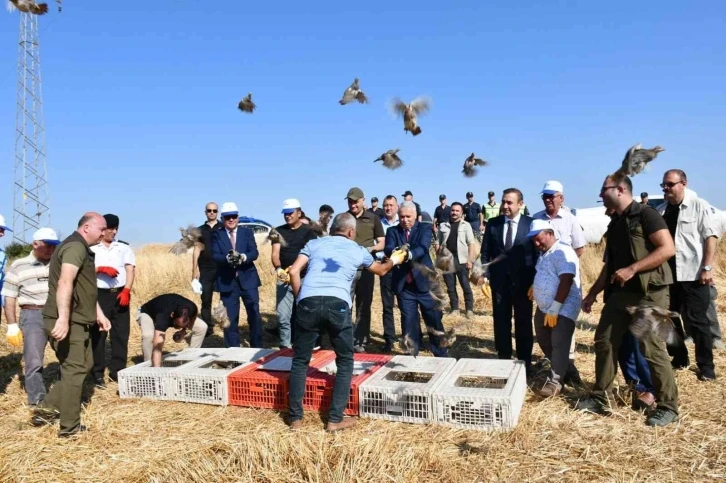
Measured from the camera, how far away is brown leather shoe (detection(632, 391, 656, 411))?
167 inches

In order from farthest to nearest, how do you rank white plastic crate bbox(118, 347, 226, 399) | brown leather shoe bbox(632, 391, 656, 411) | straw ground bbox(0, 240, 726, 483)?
white plastic crate bbox(118, 347, 226, 399) → brown leather shoe bbox(632, 391, 656, 411) → straw ground bbox(0, 240, 726, 483)

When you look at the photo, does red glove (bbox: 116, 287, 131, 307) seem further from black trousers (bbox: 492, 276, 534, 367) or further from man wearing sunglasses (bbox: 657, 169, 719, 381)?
man wearing sunglasses (bbox: 657, 169, 719, 381)

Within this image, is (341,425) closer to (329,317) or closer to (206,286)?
(329,317)

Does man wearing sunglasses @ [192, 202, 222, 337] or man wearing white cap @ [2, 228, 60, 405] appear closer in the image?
man wearing white cap @ [2, 228, 60, 405]

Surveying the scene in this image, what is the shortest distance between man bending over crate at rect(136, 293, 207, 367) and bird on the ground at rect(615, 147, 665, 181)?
442cm

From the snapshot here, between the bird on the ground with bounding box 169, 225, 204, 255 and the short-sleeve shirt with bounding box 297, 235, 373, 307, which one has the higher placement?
the bird on the ground with bounding box 169, 225, 204, 255

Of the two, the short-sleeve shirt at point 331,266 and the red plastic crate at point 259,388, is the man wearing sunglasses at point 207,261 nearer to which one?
the red plastic crate at point 259,388

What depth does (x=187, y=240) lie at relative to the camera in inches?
287

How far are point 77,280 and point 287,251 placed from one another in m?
2.66

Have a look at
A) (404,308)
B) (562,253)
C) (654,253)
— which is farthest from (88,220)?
(654,253)

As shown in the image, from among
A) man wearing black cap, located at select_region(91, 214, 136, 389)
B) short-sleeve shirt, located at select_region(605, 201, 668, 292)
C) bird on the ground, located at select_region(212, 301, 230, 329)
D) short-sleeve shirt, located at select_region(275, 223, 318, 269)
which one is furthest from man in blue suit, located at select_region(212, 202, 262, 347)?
short-sleeve shirt, located at select_region(605, 201, 668, 292)

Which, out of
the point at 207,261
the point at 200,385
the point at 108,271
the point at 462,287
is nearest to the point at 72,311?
the point at 200,385

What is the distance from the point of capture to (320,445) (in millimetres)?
3447

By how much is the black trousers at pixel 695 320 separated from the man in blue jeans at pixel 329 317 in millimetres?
3286
